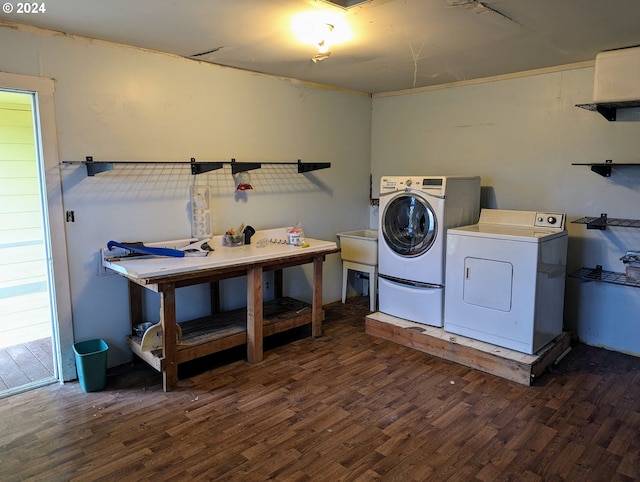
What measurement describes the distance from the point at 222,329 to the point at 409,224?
178 centimetres

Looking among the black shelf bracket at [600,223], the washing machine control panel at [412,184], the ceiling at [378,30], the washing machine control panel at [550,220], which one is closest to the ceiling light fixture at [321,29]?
the ceiling at [378,30]

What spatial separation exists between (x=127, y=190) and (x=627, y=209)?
3.71 metres

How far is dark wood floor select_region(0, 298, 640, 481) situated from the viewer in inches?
84.4

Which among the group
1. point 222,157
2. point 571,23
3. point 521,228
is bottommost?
point 521,228

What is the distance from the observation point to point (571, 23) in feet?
8.39

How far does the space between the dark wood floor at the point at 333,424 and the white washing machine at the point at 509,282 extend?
0.32 m

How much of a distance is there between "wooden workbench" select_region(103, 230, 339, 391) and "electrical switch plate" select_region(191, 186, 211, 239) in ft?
0.41

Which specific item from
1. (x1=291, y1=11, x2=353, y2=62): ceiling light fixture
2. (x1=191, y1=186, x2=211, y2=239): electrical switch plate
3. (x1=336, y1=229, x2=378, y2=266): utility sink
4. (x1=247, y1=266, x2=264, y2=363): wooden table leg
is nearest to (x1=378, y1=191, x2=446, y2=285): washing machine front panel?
(x1=336, y1=229, x2=378, y2=266): utility sink

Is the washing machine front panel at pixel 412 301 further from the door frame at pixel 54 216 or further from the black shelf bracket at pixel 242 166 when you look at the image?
the door frame at pixel 54 216

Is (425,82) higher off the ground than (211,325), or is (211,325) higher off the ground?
(425,82)

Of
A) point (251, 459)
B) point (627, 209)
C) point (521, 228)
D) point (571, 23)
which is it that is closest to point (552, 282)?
point (521, 228)

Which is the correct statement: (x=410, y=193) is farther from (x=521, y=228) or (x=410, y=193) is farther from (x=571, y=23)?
(x=571, y=23)

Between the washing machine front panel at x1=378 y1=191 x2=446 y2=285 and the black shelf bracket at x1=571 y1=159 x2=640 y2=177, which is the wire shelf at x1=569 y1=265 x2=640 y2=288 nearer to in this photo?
the black shelf bracket at x1=571 y1=159 x2=640 y2=177

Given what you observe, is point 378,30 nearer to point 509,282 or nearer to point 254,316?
point 509,282
